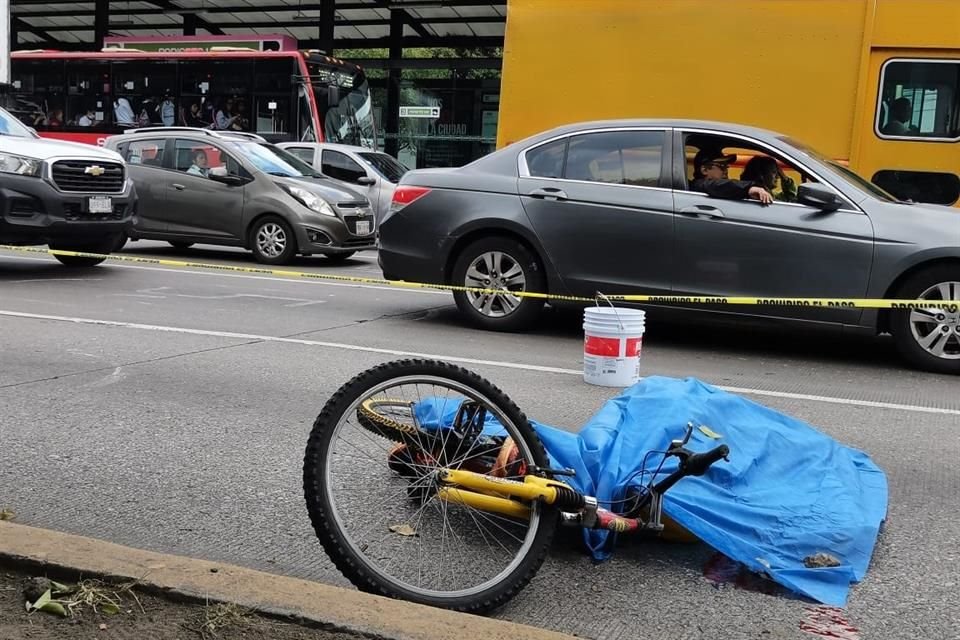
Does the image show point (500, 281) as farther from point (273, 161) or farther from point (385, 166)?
point (385, 166)

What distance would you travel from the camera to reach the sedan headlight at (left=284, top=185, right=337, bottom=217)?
514 inches

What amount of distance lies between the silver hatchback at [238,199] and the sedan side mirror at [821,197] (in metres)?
7.51

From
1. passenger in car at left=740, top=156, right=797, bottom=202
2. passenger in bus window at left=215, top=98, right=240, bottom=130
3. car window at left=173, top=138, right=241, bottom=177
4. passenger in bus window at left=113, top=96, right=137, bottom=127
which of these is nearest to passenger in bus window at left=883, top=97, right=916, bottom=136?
passenger in car at left=740, top=156, right=797, bottom=202

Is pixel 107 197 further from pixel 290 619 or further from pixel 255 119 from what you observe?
pixel 255 119

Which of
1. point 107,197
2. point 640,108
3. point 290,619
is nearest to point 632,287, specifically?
point 640,108

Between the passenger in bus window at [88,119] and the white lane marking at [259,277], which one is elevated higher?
the passenger in bus window at [88,119]

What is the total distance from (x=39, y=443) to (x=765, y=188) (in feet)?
17.5

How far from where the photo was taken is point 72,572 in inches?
110

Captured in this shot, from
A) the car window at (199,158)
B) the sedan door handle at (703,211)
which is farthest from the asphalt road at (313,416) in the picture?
the car window at (199,158)

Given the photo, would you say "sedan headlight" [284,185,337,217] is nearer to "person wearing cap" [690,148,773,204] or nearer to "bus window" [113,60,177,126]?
"person wearing cap" [690,148,773,204]

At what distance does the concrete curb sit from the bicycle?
0.46 ft

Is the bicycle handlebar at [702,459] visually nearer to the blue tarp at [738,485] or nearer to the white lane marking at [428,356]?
the blue tarp at [738,485]

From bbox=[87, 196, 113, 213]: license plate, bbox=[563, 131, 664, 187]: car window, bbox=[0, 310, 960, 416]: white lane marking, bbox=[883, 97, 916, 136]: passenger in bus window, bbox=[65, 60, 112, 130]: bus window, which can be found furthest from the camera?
bbox=[65, 60, 112, 130]: bus window

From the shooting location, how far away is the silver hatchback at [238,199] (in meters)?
13.1
